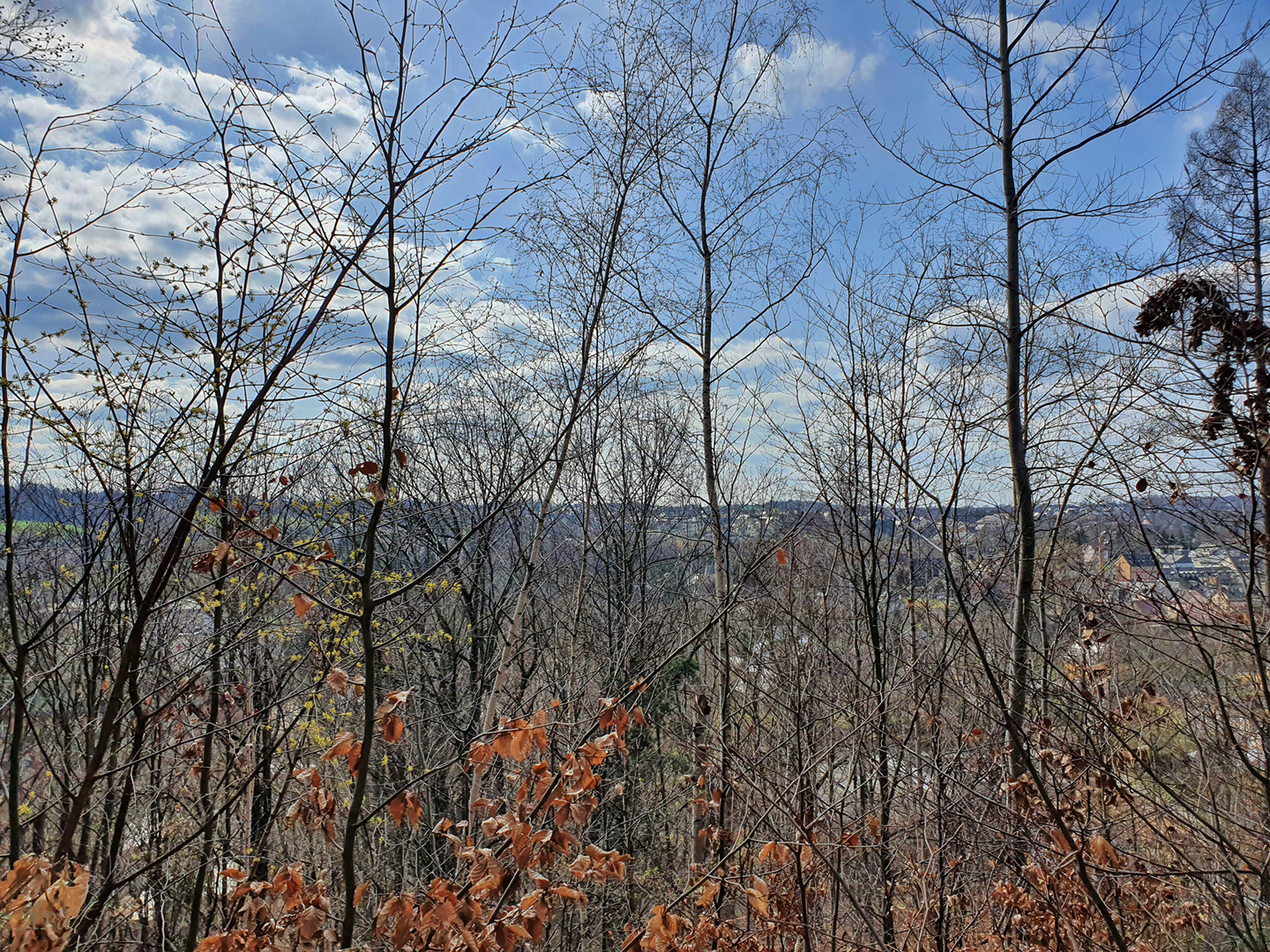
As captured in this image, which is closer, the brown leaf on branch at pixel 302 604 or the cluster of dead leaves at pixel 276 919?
the brown leaf on branch at pixel 302 604

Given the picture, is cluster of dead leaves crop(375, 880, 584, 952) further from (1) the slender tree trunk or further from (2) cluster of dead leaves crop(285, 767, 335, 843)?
(1) the slender tree trunk

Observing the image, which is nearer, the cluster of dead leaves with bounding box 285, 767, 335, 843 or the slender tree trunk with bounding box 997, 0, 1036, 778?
the cluster of dead leaves with bounding box 285, 767, 335, 843

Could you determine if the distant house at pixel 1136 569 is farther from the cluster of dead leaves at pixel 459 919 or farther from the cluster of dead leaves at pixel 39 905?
the cluster of dead leaves at pixel 39 905

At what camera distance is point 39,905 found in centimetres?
194

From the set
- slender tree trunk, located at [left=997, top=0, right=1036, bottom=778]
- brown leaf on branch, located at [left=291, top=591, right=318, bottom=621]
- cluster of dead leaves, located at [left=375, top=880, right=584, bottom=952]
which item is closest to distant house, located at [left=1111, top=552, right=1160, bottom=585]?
slender tree trunk, located at [left=997, top=0, right=1036, bottom=778]

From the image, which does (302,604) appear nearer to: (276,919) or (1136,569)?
(276,919)

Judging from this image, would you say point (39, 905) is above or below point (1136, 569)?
below

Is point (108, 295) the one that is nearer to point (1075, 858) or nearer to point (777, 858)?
point (777, 858)

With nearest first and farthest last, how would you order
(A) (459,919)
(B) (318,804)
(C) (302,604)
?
(C) (302,604), (A) (459,919), (B) (318,804)

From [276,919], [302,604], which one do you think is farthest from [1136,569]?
[276,919]

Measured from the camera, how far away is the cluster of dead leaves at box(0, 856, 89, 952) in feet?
6.39

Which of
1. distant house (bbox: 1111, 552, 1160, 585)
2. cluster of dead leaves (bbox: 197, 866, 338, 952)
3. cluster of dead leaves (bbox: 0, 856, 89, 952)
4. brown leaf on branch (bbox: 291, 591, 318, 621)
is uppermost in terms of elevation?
→ distant house (bbox: 1111, 552, 1160, 585)

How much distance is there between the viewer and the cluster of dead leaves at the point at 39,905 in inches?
76.7

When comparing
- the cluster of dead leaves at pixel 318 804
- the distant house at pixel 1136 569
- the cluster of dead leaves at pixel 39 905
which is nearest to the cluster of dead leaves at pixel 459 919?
the cluster of dead leaves at pixel 318 804
